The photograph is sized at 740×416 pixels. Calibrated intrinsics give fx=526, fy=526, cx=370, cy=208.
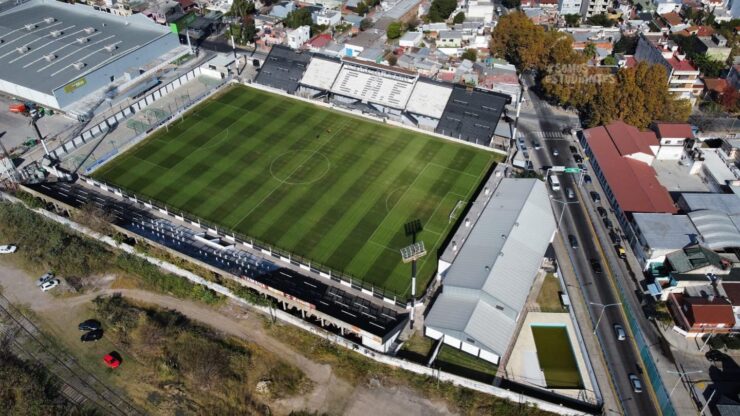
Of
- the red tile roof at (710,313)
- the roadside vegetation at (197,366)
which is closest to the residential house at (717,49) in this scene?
the red tile roof at (710,313)

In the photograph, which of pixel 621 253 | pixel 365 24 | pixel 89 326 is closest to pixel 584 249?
pixel 621 253

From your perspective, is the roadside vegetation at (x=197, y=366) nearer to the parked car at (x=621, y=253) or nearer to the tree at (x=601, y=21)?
the parked car at (x=621, y=253)

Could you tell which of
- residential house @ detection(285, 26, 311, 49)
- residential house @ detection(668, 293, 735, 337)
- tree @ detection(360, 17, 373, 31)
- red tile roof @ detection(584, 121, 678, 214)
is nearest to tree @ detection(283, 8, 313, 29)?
residential house @ detection(285, 26, 311, 49)

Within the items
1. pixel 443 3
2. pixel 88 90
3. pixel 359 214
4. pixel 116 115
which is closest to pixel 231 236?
pixel 359 214

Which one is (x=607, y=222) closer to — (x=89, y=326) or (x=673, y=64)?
(x=673, y=64)

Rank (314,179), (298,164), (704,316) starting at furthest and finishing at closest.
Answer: (298,164)
(314,179)
(704,316)

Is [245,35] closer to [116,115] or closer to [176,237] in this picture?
[116,115]

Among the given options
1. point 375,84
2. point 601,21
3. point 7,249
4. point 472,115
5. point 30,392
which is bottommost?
point 30,392
